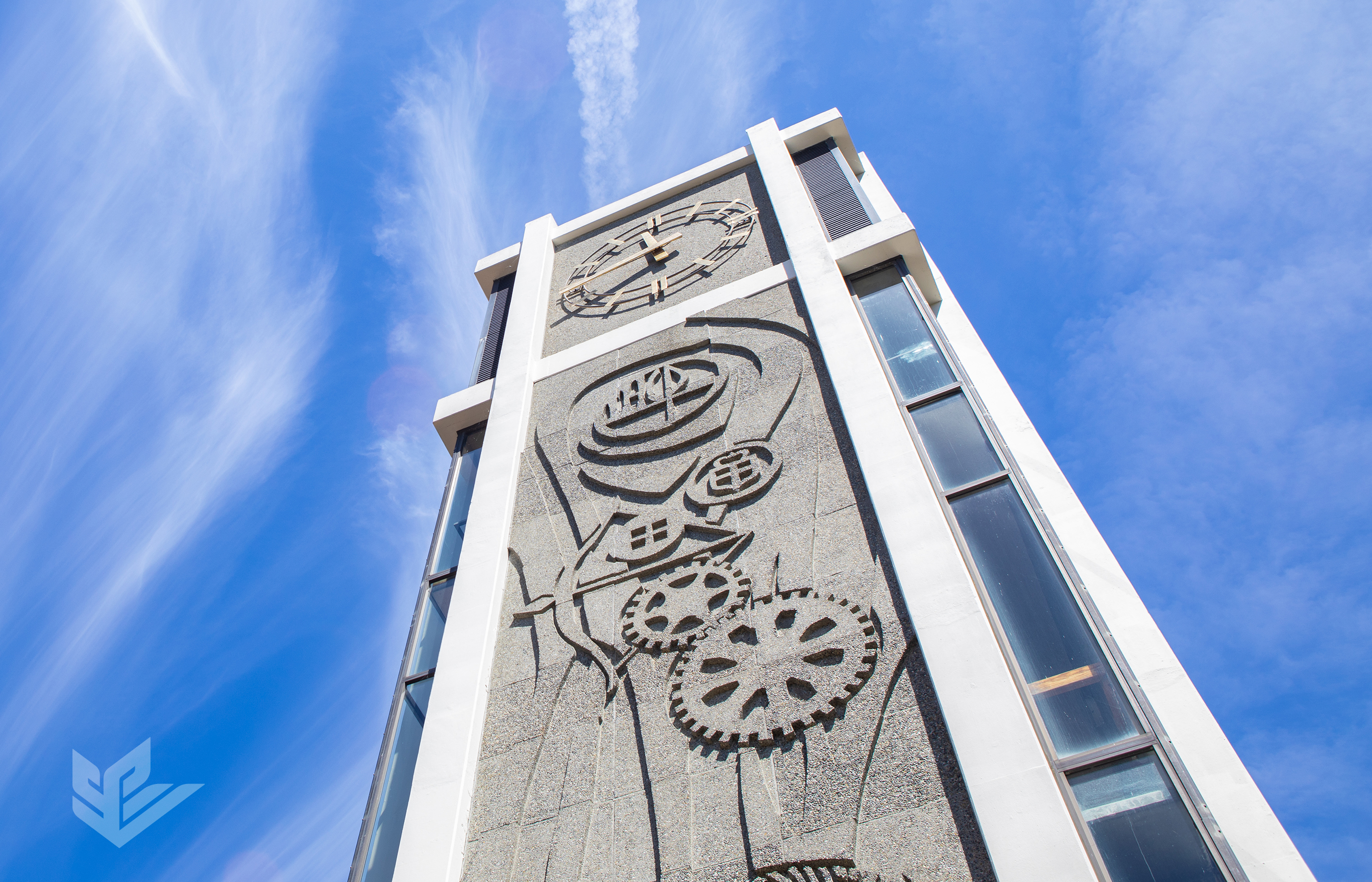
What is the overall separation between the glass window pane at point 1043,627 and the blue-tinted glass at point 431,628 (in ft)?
12.5

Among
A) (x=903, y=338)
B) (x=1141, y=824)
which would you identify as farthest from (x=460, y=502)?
(x=1141, y=824)

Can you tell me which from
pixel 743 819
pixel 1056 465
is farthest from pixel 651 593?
pixel 1056 465

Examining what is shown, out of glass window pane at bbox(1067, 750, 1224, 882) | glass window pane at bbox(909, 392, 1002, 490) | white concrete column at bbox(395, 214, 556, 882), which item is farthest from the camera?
glass window pane at bbox(909, 392, 1002, 490)

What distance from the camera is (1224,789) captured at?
14.8 ft

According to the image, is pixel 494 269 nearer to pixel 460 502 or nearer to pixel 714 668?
pixel 460 502

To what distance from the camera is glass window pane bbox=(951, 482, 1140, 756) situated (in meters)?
4.61

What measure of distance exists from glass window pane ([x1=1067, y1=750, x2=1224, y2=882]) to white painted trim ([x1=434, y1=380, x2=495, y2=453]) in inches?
257

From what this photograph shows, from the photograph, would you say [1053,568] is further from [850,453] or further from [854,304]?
[854,304]

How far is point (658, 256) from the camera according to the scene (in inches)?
421

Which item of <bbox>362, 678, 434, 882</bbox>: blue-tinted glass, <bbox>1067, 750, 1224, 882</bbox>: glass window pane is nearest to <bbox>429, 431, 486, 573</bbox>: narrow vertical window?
<bbox>362, 678, 434, 882</bbox>: blue-tinted glass

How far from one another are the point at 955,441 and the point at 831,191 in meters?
5.04

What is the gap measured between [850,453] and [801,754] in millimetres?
2323

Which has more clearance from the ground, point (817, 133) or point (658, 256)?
point (817, 133)

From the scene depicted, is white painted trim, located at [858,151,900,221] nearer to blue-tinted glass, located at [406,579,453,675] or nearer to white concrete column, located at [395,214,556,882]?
white concrete column, located at [395,214,556,882]
